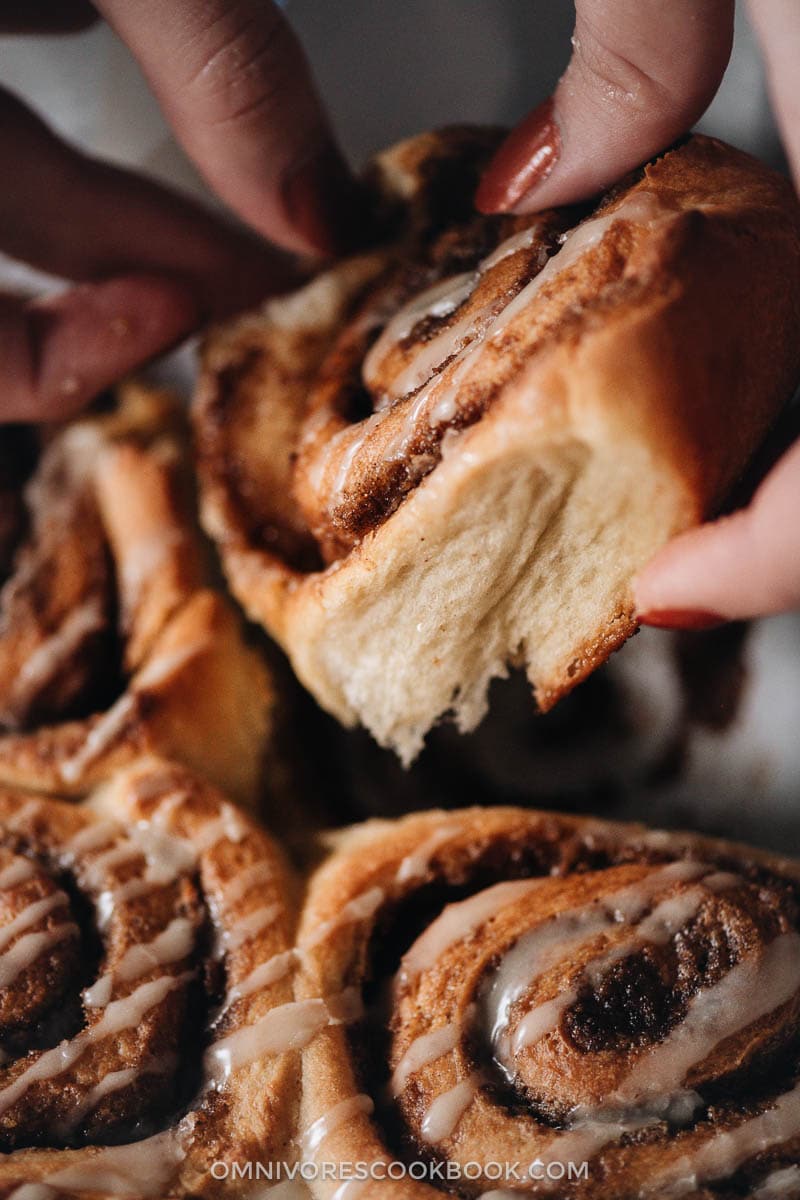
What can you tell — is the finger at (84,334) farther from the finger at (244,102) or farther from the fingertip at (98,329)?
the finger at (244,102)

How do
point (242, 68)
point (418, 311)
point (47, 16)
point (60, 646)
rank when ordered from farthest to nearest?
point (47, 16) → point (60, 646) → point (418, 311) → point (242, 68)

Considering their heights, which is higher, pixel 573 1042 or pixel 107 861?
pixel 107 861

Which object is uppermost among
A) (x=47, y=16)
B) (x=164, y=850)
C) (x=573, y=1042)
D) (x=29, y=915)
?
(x=47, y=16)

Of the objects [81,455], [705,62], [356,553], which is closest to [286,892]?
[356,553]

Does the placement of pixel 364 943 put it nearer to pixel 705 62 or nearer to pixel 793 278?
pixel 793 278

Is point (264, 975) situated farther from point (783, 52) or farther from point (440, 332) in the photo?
point (783, 52)

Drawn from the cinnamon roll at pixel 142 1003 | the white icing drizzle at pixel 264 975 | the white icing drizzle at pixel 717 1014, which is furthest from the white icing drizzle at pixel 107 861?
the white icing drizzle at pixel 717 1014

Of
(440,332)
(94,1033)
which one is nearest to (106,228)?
(440,332)
